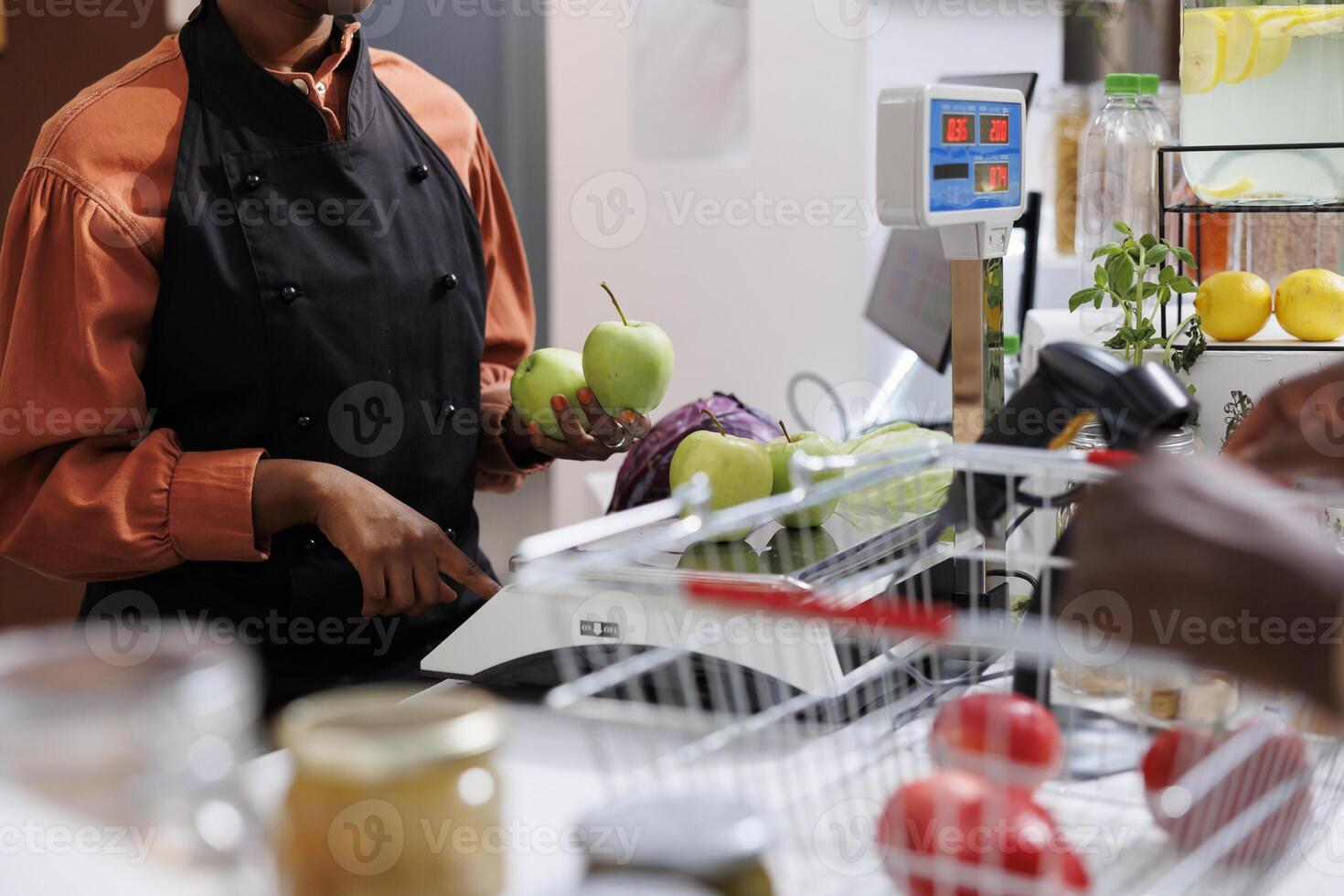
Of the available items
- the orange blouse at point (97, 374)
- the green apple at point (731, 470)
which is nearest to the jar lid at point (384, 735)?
the green apple at point (731, 470)

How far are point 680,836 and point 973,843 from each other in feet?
0.38

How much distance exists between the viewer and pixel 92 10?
1954 millimetres

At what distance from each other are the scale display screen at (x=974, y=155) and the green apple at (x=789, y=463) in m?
A: 0.21

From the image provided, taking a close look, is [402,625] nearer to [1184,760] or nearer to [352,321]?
[352,321]

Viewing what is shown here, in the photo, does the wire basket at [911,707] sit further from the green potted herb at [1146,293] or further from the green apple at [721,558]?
the green potted herb at [1146,293]

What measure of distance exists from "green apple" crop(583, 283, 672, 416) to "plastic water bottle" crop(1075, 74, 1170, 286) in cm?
60

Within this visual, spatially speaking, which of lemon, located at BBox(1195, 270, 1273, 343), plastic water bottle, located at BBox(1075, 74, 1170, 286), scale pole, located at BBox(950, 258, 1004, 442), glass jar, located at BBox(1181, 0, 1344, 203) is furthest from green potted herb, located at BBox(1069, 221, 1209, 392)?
plastic water bottle, located at BBox(1075, 74, 1170, 286)

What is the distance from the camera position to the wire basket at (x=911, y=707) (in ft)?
1.80

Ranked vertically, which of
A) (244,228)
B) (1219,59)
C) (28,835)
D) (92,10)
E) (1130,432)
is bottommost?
(28,835)

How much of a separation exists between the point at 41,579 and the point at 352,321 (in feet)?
3.70

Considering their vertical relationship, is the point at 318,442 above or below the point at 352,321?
below

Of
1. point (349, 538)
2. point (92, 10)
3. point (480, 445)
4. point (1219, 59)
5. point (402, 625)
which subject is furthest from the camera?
point (92, 10)

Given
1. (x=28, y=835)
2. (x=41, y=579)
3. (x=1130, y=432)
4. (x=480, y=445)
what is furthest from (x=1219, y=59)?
(x=41, y=579)

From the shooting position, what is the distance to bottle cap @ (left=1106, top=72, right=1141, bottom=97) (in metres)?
1.57
